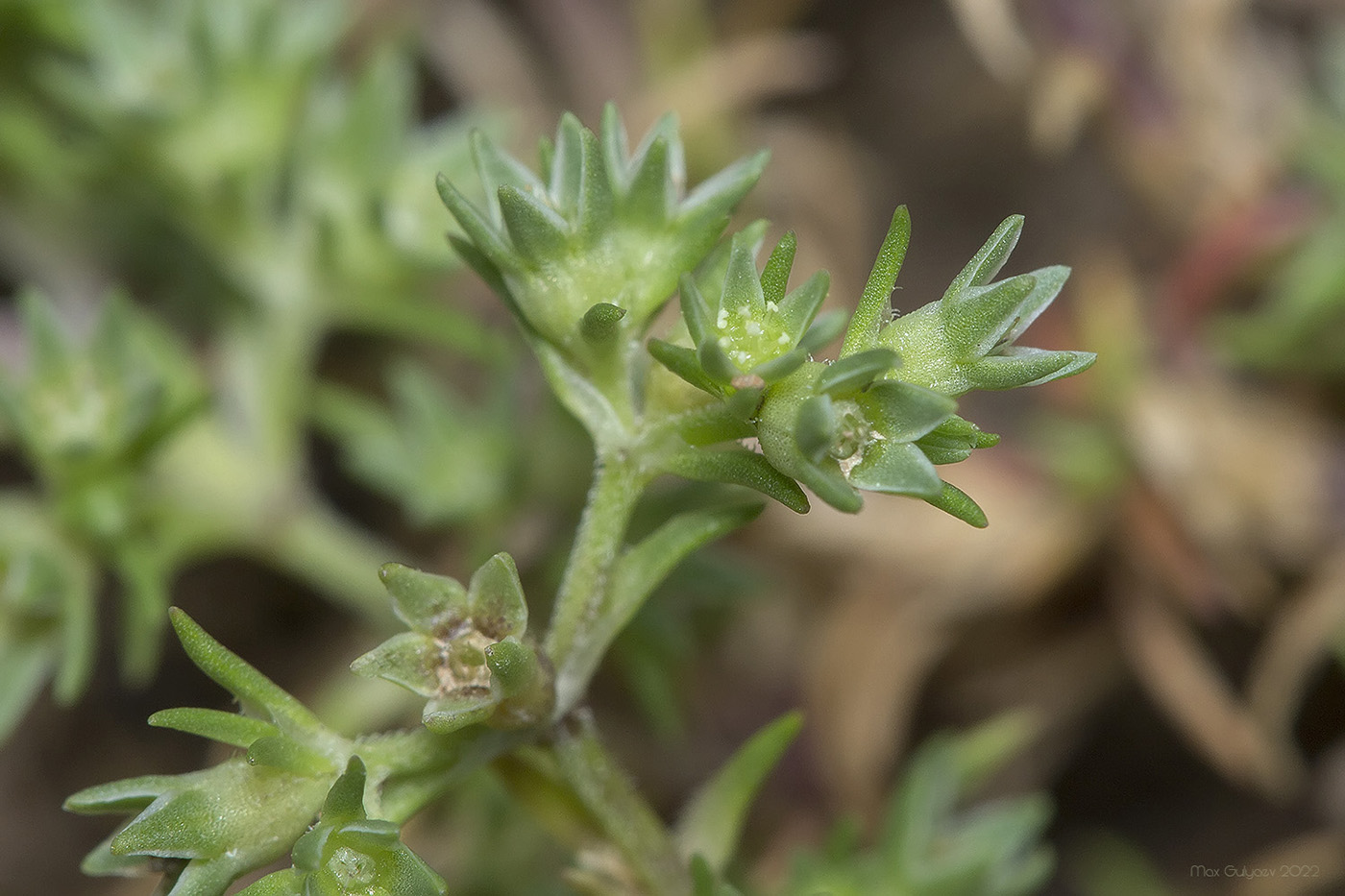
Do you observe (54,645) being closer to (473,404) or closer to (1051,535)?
(473,404)

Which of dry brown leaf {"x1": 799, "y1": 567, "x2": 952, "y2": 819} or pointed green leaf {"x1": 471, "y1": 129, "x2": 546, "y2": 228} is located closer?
pointed green leaf {"x1": 471, "y1": 129, "x2": 546, "y2": 228}

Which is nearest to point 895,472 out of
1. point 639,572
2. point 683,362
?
point 683,362

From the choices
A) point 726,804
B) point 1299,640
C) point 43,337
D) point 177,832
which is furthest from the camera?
point 1299,640

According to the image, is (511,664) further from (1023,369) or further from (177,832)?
(1023,369)

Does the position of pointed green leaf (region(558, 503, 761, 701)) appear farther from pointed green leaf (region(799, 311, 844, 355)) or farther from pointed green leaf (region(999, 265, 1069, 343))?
pointed green leaf (region(999, 265, 1069, 343))

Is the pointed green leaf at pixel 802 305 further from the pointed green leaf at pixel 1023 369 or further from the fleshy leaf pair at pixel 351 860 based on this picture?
the fleshy leaf pair at pixel 351 860

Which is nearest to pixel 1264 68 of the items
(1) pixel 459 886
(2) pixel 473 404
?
(2) pixel 473 404

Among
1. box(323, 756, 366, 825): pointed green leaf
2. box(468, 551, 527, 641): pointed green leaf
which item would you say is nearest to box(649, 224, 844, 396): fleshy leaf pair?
box(468, 551, 527, 641): pointed green leaf

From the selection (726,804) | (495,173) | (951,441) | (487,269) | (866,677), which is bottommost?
(866,677)
